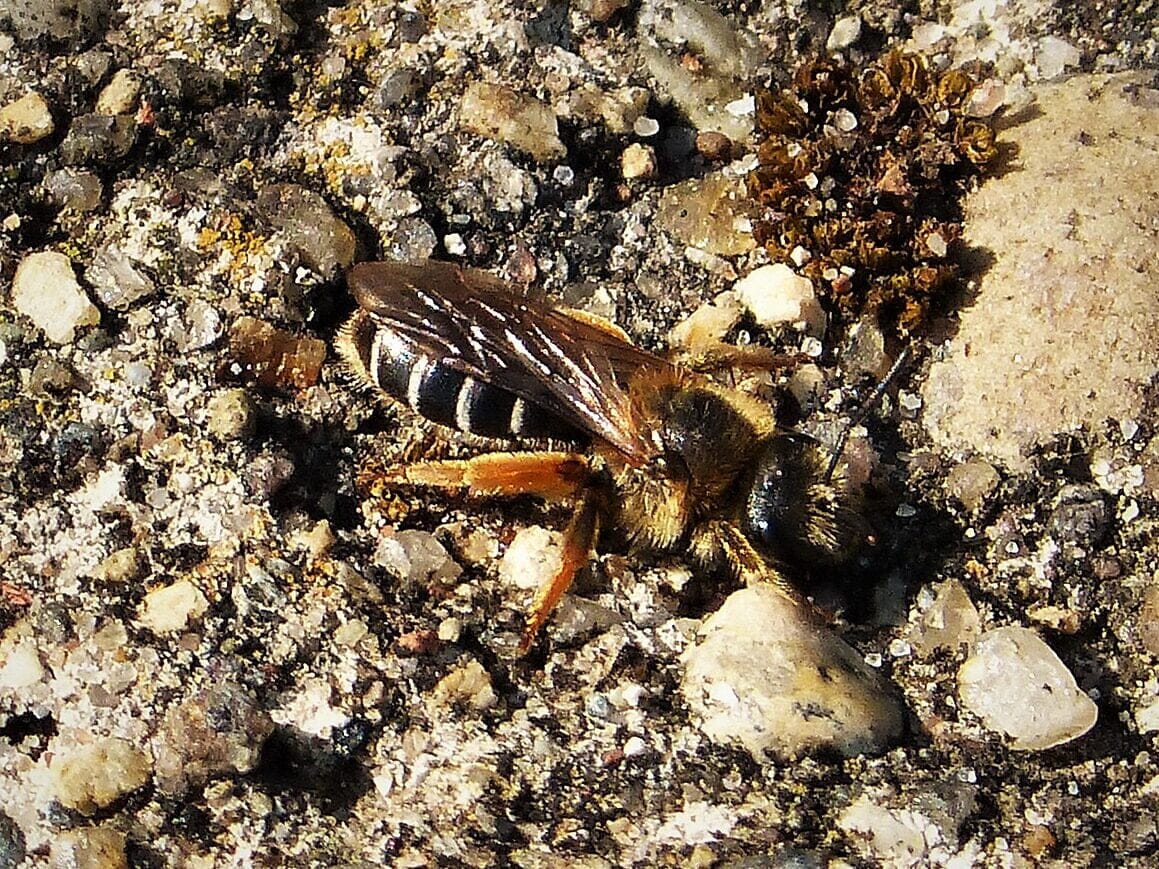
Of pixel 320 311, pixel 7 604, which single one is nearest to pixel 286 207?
pixel 320 311

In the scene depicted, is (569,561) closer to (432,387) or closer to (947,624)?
(432,387)

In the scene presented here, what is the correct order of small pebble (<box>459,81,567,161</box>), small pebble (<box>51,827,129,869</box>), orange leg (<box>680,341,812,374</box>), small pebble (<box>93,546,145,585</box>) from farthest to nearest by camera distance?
1. small pebble (<box>459,81,567,161</box>)
2. orange leg (<box>680,341,812,374</box>)
3. small pebble (<box>93,546,145,585</box>)
4. small pebble (<box>51,827,129,869</box>)

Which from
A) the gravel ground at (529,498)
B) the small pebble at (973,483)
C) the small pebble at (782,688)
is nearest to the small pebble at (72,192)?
the gravel ground at (529,498)

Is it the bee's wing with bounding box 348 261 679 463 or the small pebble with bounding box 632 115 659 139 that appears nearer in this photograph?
the bee's wing with bounding box 348 261 679 463

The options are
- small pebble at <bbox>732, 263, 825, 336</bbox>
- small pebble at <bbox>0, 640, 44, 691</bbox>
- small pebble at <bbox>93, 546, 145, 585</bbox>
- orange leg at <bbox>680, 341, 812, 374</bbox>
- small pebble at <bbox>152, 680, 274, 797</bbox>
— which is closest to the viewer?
small pebble at <bbox>152, 680, 274, 797</bbox>

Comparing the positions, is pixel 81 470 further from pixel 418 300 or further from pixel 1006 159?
pixel 1006 159

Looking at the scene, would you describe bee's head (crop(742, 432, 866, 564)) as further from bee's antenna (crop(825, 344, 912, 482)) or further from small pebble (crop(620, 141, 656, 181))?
small pebble (crop(620, 141, 656, 181))

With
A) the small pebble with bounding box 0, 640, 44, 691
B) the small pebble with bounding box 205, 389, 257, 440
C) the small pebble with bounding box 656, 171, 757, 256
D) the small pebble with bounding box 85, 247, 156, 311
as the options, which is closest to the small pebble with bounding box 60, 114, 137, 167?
the small pebble with bounding box 85, 247, 156, 311
